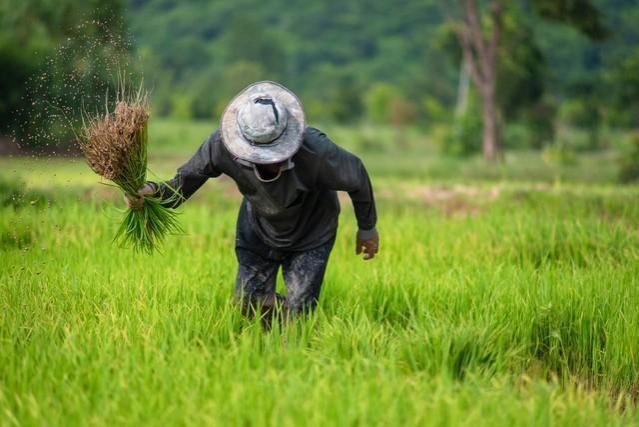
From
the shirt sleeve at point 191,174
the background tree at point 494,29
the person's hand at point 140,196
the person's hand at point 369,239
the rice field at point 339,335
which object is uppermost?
the background tree at point 494,29

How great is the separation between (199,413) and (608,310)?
248 centimetres

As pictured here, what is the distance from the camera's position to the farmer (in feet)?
11.5

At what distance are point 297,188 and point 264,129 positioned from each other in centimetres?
38

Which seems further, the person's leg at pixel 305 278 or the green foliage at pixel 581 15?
the green foliage at pixel 581 15

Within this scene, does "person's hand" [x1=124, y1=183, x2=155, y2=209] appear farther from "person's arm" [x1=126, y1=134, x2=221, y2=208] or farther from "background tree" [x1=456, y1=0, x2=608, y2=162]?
"background tree" [x1=456, y1=0, x2=608, y2=162]

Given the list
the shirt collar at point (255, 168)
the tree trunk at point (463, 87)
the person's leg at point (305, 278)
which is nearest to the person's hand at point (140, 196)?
the shirt collar at point (255, 168)

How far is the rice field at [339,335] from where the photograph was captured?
2.79m

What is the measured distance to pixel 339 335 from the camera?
347 centimetres

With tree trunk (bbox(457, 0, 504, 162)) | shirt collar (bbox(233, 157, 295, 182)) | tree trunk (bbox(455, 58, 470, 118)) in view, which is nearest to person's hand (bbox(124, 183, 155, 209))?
shirt collar (bbox(233, 157, 295, 182))

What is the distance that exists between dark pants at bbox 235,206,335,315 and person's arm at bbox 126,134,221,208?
1.19 feet

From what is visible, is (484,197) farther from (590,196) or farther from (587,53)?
(587,53)

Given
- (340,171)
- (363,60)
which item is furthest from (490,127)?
(363,60)

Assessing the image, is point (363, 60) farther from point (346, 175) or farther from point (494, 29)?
point (346, 175)

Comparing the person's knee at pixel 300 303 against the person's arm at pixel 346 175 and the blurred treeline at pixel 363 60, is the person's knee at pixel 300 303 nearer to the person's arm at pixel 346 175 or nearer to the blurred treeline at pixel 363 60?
the person's arm at pixel 346 175
